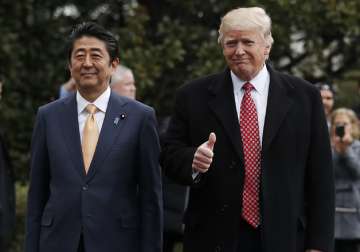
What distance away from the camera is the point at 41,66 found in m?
11.8

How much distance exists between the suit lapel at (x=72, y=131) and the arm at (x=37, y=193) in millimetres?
133

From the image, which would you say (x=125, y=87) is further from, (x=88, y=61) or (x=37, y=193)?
(x=37, y=193)

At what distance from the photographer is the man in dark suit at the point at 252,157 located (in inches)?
213

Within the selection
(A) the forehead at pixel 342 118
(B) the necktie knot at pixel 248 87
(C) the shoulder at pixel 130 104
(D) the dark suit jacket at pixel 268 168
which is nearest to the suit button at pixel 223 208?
(D) the dark suit jacket at pixel 268 168

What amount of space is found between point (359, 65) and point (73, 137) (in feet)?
22.3

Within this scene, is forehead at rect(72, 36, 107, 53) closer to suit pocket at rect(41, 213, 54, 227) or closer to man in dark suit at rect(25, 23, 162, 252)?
man in dark suit at rect(25, 23, 162, 252)

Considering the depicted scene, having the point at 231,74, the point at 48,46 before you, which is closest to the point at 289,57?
the point at 48,46

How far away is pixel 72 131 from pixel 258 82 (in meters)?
1.00

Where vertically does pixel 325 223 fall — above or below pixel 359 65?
below

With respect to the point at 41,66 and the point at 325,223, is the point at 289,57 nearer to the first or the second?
the point at 41,66

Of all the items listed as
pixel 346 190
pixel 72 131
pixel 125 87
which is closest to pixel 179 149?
pixel 72 131

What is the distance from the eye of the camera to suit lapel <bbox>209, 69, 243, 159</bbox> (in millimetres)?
5438

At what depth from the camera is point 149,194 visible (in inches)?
225

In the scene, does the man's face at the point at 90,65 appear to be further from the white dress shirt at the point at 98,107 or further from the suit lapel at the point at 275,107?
the suit lapel at the point at 275,107
